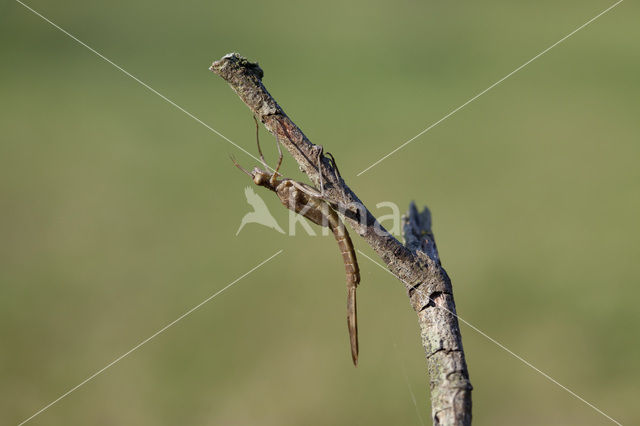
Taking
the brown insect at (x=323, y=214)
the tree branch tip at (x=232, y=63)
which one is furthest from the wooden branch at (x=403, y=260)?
the brown insect at (x=323, y=214)

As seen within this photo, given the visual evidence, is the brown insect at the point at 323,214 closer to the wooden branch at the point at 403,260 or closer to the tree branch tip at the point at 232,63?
the wooden branch at the point at 403,260

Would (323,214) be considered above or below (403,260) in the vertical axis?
above

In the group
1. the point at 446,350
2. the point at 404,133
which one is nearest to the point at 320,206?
the point at 446,350

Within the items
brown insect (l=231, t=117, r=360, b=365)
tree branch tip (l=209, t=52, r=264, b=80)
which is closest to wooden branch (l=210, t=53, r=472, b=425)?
tree branch tip (l=209, t=52, r=264, b=80)

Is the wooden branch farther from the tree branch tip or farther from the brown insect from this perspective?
the brown insect

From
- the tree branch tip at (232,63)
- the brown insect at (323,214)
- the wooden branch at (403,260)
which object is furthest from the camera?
the brown insect at (323,214)

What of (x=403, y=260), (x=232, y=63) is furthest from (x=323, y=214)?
(x=232, y=63)

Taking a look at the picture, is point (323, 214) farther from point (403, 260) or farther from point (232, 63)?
point (232, 63)

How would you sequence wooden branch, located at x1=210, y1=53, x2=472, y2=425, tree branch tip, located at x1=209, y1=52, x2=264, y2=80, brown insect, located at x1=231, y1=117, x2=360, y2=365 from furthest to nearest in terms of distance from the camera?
brown insect, located at x1=231, y1=117, x2=360, y2=365 < tree branch tip, located at x1=209, y1=52, x2=264, y2=80 < wooden branch, located at x1=210, y1=53, x2=472, y2=425
